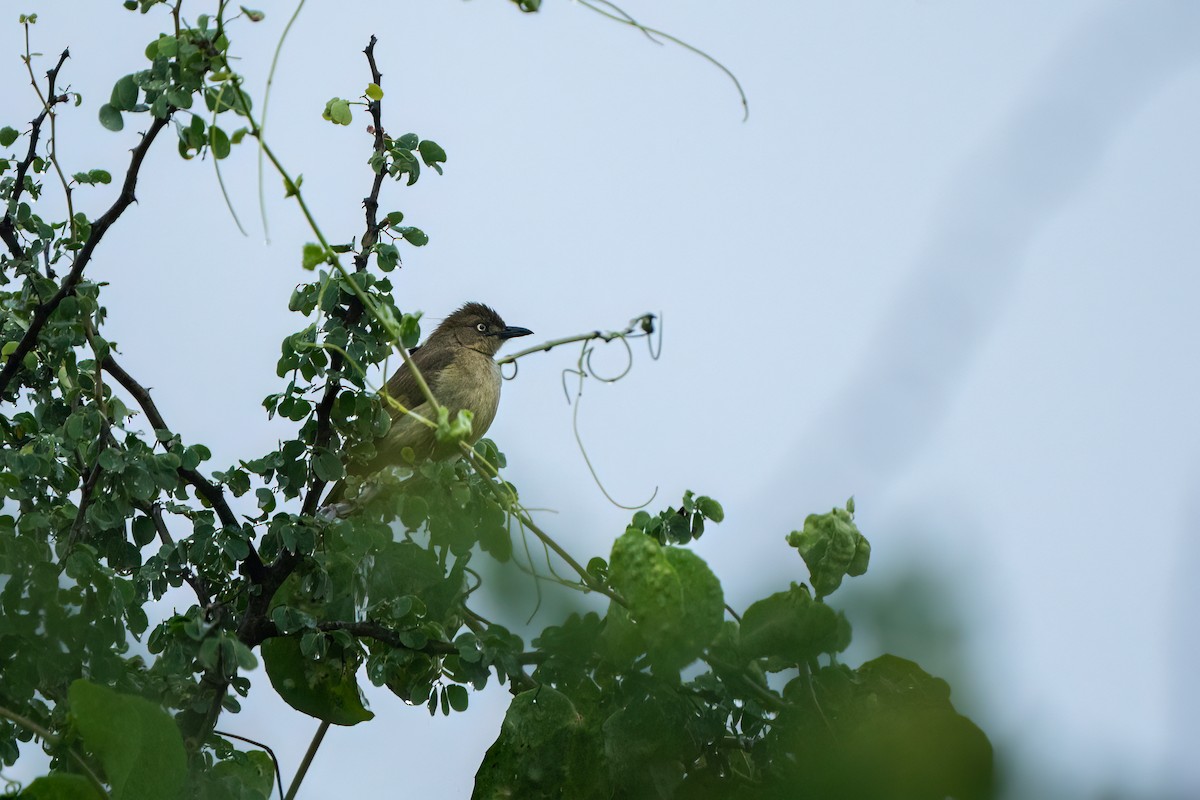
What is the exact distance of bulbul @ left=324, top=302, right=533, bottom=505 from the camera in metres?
4.86

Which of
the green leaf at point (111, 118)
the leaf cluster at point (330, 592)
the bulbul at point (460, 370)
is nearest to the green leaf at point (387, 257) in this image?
the leaf cluster at point (330, 592)

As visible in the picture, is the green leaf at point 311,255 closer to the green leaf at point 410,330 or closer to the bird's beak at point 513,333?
the green leaf at point 410,330

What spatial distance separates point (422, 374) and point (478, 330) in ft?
4.36

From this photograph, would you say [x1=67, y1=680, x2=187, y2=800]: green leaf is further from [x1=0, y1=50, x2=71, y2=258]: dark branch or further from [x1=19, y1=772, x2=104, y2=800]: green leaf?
[x1=0, y1=50, x2=71, y2=258]: dark branch

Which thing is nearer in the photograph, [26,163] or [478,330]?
[26,163]

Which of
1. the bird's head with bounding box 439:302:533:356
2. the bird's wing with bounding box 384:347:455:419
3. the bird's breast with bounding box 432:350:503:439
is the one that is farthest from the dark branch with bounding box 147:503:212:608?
the bird's head with bounding box 439:302:533:356

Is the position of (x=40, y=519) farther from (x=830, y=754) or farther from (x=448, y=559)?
(x=830, y=754)

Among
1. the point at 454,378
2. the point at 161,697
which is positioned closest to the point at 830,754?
the point at 161,697

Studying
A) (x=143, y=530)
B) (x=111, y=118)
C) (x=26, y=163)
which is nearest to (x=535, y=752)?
(x=143, y=530)

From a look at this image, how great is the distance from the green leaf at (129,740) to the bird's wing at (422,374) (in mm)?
3075

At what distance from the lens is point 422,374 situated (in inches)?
187

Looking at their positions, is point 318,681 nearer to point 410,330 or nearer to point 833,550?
point 410,330

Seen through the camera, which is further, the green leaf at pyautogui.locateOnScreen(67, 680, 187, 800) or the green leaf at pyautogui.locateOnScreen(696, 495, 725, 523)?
the green leaf at pyautogui.locateOnScreen(696, 495, 725, 523)

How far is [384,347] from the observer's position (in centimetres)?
238
